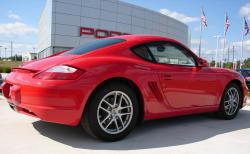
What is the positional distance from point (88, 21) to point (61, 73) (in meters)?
31.6

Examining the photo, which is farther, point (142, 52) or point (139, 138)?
point (142, 52)

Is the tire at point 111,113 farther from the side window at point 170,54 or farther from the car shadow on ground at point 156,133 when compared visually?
the side window at point 170,54

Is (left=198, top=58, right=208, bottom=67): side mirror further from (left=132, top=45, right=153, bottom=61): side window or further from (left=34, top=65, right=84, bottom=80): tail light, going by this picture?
(left=34, top=65, right=84, bottom=80): tail light

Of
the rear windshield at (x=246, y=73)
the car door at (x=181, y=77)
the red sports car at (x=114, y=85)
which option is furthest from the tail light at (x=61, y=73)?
the rear windshield at (x=246, y=73)

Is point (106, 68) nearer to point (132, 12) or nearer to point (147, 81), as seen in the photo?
point (147, 81)

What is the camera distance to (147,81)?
356 centimetres

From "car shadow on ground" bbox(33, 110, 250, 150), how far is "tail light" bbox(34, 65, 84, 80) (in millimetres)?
769

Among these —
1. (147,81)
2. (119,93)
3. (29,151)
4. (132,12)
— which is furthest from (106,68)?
(132,12)

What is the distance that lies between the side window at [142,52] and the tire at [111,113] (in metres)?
0.54

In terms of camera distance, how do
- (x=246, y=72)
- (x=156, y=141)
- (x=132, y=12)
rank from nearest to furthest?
(x=156, y=141)
(x=246, y=72)
(x=132, y=12)

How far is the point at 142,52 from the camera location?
12.3ft

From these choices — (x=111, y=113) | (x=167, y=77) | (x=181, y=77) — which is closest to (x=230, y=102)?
(x=181, y=77)

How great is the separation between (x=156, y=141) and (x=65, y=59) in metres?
1.46

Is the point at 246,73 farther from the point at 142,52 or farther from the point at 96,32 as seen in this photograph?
the point at 96,32
